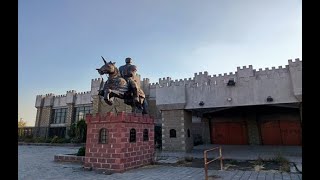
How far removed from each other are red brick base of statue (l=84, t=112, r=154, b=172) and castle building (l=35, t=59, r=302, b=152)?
1184mm

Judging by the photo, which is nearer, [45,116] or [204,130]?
[204,130]

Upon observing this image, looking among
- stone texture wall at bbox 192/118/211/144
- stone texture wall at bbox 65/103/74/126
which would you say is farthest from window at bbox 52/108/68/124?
stone texture wall at bbox 192/118/211/144

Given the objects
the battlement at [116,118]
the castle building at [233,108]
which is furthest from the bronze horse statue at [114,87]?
the castle building at [233,108]

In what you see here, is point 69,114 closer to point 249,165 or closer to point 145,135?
point 145,135

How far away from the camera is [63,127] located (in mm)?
33531

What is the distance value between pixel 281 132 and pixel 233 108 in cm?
523

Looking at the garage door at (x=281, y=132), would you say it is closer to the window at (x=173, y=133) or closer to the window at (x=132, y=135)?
the window at (x=173, y=133)

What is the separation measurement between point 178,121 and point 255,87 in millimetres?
5999

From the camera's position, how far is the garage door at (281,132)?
1944 cm

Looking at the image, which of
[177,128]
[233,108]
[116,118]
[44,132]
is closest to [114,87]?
[116,118]

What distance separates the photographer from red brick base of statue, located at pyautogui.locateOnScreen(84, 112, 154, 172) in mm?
8641

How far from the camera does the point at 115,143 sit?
8.71 m

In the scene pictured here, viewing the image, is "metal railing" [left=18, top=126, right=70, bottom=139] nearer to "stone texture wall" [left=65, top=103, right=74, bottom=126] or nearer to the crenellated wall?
"stone texture wall" [left=65, top=103, right=74, bottom=126]

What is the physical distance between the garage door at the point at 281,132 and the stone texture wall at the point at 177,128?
8095mm
